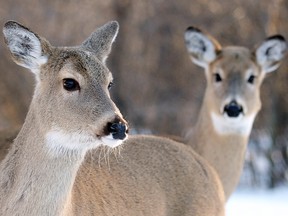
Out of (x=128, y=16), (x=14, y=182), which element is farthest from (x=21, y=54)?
(x=128, y=16)

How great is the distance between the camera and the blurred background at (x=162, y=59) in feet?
52.0

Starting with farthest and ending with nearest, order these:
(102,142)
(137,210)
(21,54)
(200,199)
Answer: (200,199)
(137,210)
(21,54)
(102,142)

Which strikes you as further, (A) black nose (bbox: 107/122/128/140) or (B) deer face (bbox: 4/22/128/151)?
(B) deer face (bbox: 4/22/128/151)

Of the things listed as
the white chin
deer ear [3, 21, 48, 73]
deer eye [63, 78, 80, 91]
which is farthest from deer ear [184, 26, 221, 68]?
the white chin

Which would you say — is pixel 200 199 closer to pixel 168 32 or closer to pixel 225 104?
pixel 225 104

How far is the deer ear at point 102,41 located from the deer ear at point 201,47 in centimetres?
434

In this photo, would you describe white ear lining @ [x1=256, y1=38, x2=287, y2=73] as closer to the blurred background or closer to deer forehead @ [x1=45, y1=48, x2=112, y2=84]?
the blurred background

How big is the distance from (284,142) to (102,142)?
33.2 ft

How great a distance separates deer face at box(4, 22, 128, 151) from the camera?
6.82 m

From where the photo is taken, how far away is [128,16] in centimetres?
1623

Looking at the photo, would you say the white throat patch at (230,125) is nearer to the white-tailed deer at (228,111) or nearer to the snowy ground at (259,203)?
the white-tailed deer at (228,111)

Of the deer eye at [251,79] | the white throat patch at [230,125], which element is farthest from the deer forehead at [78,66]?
the deer eye at [251,79]

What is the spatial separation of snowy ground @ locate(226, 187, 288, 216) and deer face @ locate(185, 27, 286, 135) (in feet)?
7.39

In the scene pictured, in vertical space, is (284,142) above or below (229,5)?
below
